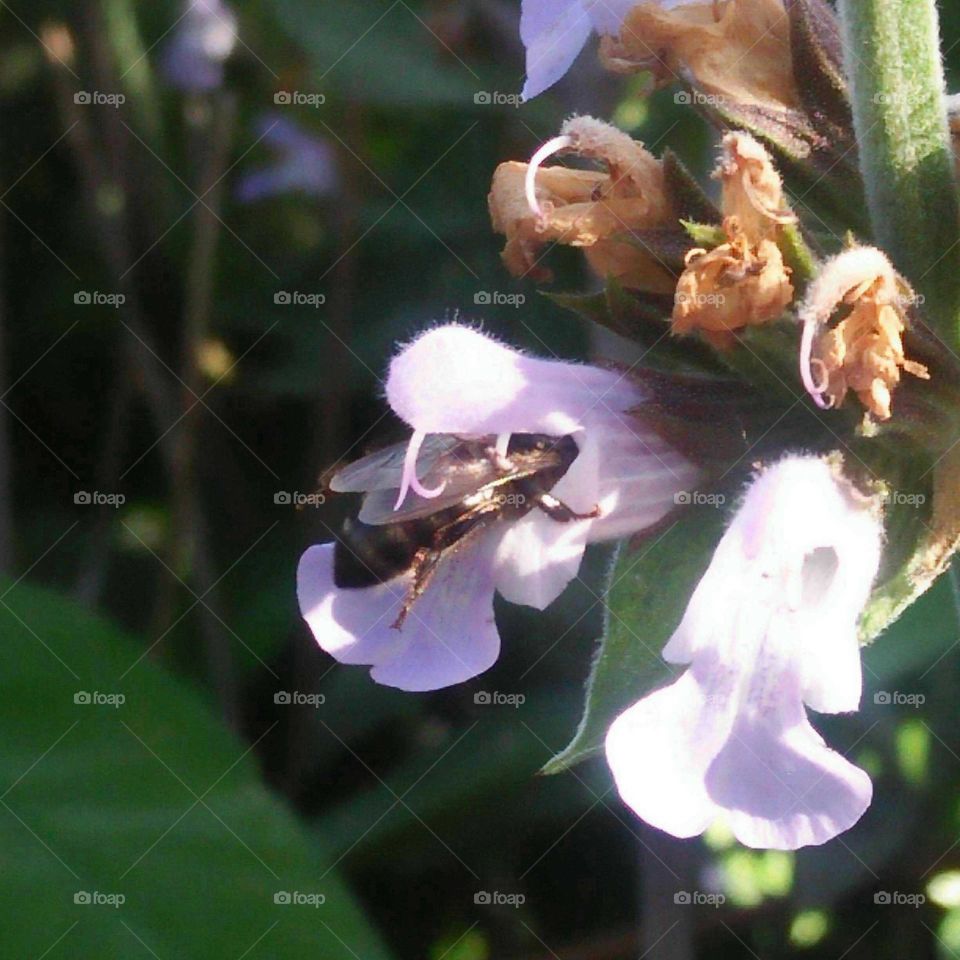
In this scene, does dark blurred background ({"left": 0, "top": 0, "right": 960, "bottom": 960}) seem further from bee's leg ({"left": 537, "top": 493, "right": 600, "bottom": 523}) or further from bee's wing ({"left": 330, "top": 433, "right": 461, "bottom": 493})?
bee's leg ({"left": 537, "top": 493, "right": 600, "bottom": 523})

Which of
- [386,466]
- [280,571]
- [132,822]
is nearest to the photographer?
[386,466]

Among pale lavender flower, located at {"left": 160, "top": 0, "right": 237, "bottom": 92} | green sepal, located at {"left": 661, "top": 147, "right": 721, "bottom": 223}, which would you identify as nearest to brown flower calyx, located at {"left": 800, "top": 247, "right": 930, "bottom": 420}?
green sepal, located at {"left": 661, "top": 147, "right": 721, "bottom": 223}

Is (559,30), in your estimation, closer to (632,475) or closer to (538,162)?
(538,162)

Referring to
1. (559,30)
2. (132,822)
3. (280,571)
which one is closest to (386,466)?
(559,30)

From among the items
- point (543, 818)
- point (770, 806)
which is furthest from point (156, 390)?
point (770, 806)

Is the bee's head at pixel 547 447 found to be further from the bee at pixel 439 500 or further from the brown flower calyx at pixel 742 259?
the brown flower calyx at pixel 742 259

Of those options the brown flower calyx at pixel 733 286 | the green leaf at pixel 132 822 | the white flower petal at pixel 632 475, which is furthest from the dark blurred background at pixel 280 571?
the brown flower calyx at pixel 733 286
